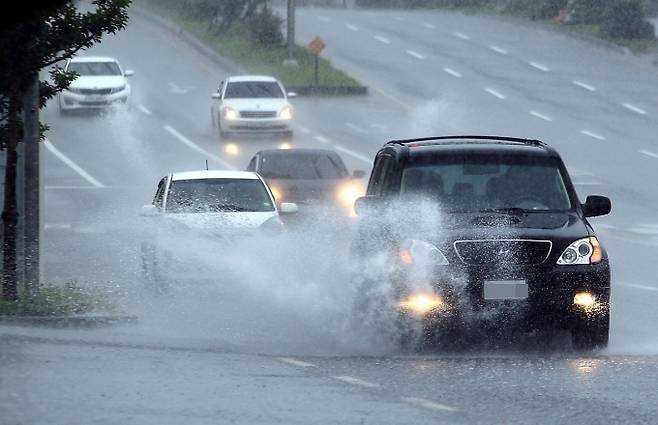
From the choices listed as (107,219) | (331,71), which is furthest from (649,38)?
(107,219)

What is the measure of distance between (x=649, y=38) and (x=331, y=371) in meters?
47.7

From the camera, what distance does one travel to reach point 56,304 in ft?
45.3

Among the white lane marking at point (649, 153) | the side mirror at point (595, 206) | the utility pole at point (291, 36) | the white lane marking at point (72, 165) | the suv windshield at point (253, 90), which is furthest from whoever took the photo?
the utility pole at point (291, 36)

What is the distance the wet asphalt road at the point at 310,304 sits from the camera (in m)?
9.20

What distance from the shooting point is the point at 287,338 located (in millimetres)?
12562

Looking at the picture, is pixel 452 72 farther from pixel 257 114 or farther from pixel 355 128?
pixel 257 114

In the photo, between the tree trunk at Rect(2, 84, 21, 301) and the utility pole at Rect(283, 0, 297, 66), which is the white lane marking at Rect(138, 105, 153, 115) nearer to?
the utility pole at Rect(283, 0, 297, 66)

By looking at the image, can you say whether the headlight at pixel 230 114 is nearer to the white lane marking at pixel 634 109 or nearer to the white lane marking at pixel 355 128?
the white lane marking at pixel 355 128

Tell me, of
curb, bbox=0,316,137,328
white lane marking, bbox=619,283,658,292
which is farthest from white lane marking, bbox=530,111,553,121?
curb, bbox=0,316,137,328

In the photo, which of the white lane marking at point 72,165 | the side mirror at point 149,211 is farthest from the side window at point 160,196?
the white lane marking at point 72,165

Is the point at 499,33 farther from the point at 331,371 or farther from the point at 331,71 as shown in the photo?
the point at 331,371

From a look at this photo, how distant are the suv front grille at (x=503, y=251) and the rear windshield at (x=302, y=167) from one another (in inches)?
472

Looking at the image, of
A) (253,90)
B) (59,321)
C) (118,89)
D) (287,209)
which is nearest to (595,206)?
(59,321)

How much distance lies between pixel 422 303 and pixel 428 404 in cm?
223
